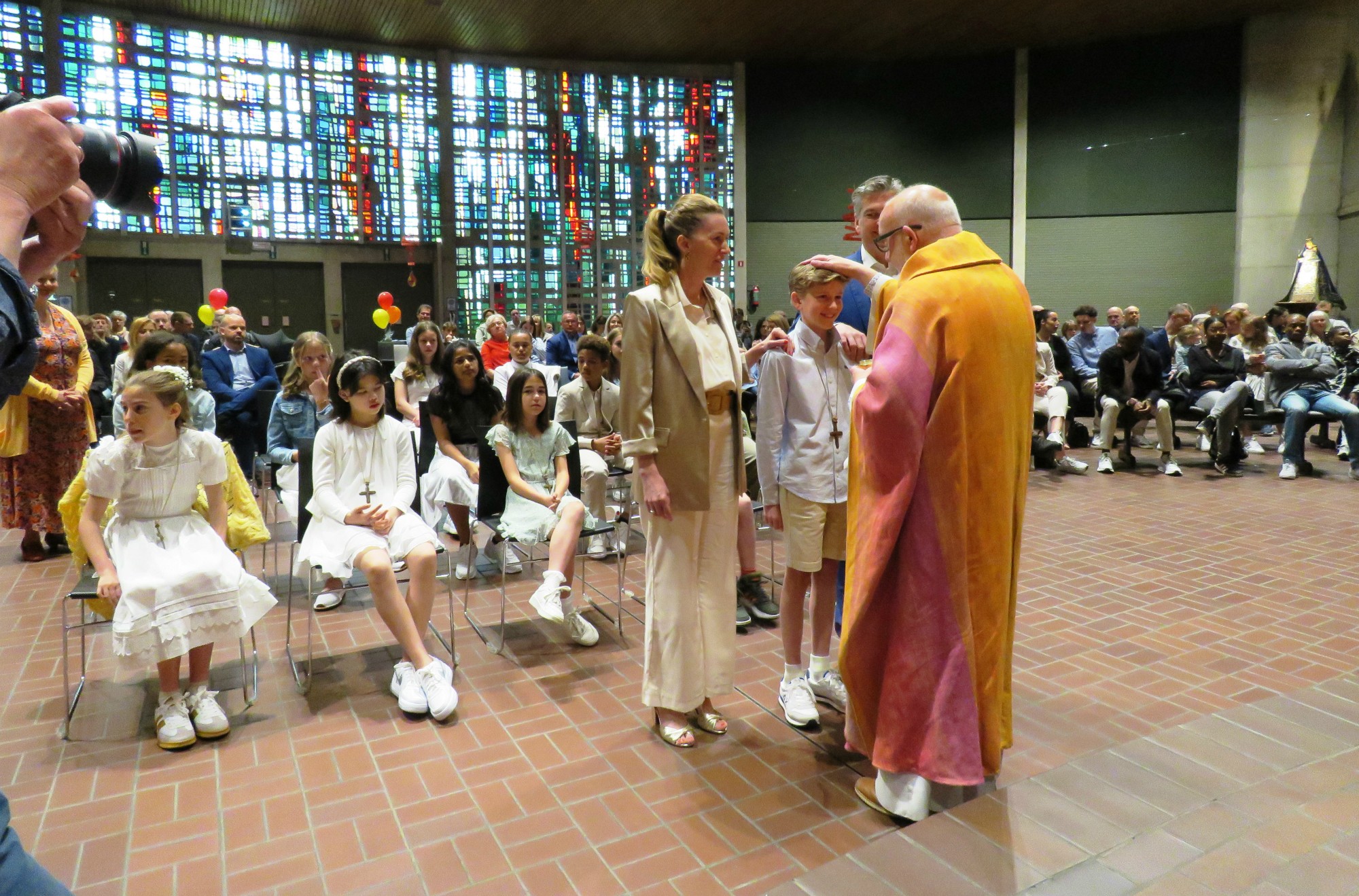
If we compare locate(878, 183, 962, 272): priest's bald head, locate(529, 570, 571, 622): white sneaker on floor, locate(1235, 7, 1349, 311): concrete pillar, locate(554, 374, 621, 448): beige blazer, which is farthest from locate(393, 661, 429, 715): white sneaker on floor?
locate(1235, 7, 1349, 311): concrete pillar

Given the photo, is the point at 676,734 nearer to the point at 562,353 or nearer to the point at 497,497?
the point at 497,497

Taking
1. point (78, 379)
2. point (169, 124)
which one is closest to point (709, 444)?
point (78, 379)

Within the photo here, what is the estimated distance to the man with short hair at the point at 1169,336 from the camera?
31.4ft

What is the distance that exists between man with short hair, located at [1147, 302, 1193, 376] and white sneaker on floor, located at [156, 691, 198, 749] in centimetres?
917

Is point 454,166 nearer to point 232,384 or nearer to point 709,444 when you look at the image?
point 232,384

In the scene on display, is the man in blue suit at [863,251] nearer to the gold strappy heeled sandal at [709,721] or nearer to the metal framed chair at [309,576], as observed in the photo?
the gold strappy heeled sandal at [709,721]

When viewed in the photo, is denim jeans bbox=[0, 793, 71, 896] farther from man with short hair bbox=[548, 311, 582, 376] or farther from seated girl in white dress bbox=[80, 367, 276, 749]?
man with short hair bbox=[548, 311, 582, 376]

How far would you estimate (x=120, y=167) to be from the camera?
4.32 ft

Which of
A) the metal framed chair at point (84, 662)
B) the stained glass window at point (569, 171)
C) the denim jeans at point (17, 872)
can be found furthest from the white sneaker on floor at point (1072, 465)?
the stained glass window at point (569, 171)

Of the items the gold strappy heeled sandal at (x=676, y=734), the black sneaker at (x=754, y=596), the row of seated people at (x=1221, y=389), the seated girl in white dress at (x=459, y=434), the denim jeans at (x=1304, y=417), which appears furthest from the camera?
the row of seated people at (x=1221, y=389)

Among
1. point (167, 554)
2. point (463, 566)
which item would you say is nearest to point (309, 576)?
point (167, 554)

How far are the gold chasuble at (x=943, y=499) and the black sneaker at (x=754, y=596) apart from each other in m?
2.01

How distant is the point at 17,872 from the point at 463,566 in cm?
433

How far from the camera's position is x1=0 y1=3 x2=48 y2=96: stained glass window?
13.1 meters
